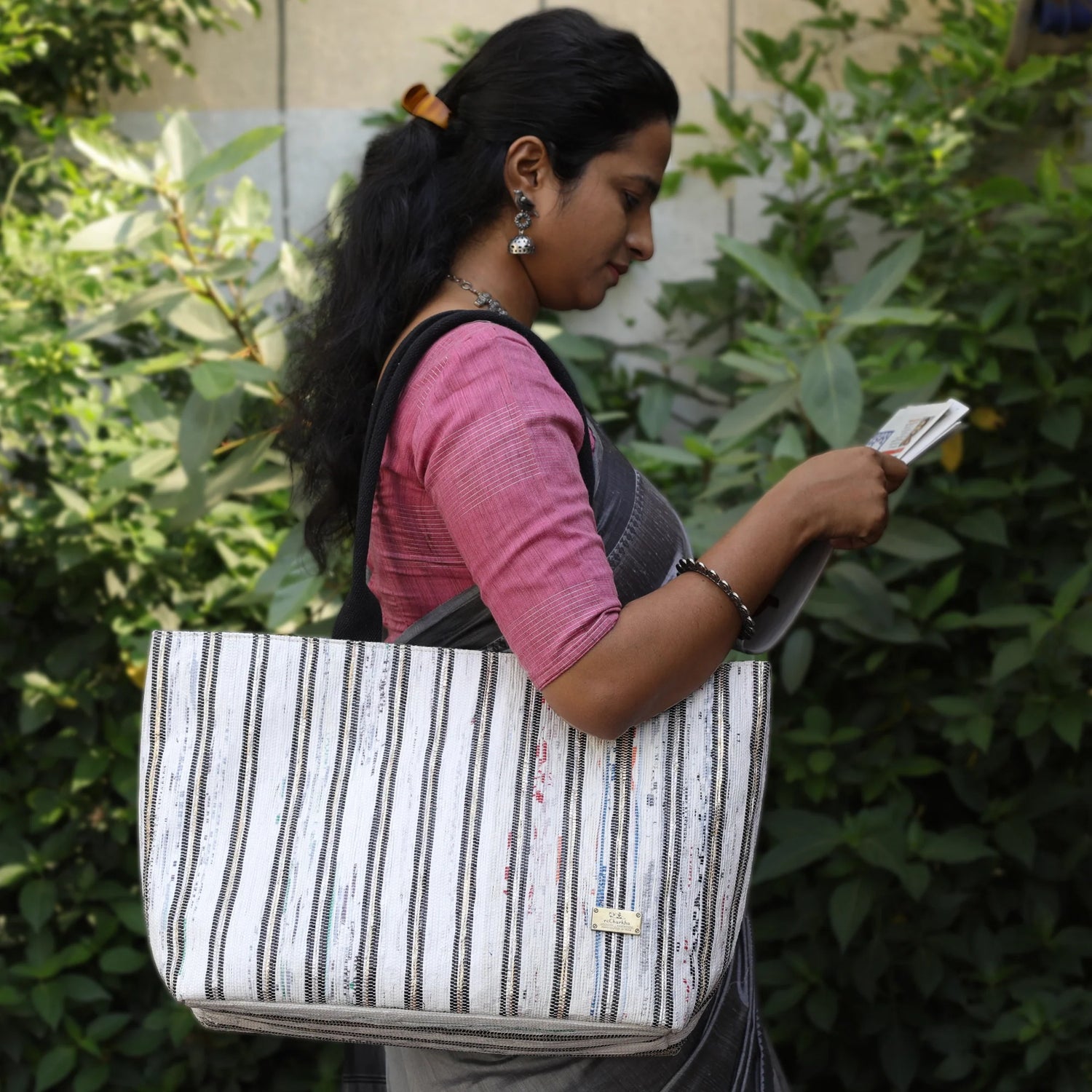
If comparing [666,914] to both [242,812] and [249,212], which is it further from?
[249,212]

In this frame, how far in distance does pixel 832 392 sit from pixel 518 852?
1076mm

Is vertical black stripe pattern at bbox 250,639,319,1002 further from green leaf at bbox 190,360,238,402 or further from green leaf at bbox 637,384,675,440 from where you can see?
green leaf at bbox 637,384,675,440

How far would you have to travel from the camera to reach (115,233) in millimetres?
1944

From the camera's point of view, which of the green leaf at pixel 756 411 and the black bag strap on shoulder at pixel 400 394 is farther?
the green leaf at pixel 756 411

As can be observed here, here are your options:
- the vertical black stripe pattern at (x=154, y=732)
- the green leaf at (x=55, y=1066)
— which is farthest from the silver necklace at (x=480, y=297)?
the green leaf at (x=55, y=1066)

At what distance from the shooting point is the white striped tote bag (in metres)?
1.01

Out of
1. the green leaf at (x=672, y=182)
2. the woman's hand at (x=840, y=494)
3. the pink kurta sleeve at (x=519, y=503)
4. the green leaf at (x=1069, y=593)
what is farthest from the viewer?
the green leaf at (x=672, y=182)

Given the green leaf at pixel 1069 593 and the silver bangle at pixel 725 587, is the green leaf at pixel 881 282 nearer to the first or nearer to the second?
the green leaf at pixel 1069 593

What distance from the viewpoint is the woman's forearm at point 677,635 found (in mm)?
985

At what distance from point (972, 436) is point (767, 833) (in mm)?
837

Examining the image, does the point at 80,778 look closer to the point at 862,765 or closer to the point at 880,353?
the point at 862,765

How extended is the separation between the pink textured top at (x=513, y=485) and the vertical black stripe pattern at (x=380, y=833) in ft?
0.34

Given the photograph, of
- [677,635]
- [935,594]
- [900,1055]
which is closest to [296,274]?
[935,594]

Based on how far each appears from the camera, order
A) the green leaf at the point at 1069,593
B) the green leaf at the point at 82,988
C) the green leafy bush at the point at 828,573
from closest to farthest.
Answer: the green leaf at the point at 1069,593, the green leafy bush at the point at 828,573, the green leaf at the point at 82,988
